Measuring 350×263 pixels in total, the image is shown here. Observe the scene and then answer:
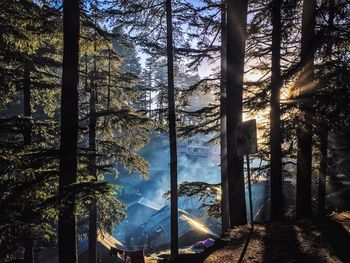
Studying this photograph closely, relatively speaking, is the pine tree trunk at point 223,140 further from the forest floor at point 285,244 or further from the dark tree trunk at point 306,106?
the forest floor at point 285,244

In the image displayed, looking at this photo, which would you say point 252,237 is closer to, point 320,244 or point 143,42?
point 320,244

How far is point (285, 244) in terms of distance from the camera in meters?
5.70

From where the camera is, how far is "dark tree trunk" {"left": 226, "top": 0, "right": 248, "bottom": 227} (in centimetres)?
832

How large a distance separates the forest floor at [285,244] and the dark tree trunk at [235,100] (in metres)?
0.95

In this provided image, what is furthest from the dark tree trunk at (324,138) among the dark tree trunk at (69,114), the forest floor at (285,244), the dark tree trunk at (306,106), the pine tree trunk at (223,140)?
the dark tree trunk at (69,114)

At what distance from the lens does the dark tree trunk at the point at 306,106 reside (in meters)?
9.18

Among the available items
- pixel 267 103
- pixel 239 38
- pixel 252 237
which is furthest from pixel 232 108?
pixel 252 237

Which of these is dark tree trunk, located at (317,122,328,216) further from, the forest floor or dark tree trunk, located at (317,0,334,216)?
the forest floor

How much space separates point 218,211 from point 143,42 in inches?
323

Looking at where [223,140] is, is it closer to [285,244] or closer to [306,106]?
[306,106]

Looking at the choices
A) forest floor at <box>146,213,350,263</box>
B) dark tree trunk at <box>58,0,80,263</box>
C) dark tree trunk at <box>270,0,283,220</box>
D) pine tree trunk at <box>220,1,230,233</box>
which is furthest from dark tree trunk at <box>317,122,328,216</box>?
dark tree trunk at <box>58,0,80,263</box>

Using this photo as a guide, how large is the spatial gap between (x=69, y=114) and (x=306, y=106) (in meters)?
6.37

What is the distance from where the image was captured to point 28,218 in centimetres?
574

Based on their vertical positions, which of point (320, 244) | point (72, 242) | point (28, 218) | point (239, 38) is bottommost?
point (72, 242)
